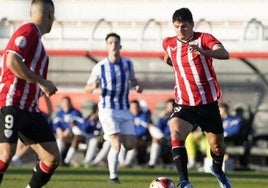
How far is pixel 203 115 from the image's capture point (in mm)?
14523

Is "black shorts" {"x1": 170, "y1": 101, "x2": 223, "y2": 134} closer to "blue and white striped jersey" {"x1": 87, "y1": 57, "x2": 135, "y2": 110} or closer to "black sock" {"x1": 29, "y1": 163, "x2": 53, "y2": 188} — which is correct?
"black sock" {"x1": 29, "y1": 163, "x2": 53, "y2": 188}

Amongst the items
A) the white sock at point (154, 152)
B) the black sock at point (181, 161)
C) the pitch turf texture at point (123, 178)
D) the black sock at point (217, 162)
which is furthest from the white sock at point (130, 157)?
the black sock at point (181, 161)

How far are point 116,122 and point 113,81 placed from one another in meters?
0.79

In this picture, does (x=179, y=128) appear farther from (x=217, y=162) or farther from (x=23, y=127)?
(x=23, y=127)

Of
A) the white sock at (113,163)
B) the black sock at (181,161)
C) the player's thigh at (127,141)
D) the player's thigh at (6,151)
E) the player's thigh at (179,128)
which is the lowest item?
the white sock at (113,163)

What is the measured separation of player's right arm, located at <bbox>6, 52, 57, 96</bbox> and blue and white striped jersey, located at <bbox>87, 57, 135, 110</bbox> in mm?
6791

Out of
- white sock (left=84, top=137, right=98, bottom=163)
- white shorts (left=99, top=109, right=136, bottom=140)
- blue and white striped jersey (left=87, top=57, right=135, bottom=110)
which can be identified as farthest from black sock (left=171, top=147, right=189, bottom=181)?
white sock (left=84, top=137, right=98, bottom=163)

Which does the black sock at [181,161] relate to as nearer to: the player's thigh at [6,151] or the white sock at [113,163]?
the player's thigh at [6,151]

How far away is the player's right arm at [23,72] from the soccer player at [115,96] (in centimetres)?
630

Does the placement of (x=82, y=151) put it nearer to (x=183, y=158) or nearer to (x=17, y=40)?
(x=183, y=158)

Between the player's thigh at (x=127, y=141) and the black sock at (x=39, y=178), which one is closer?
the black sock at (x=39, y=178)

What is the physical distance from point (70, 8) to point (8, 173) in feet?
41.6

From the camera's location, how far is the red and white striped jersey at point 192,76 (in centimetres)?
1450

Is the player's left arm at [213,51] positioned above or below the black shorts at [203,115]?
above
